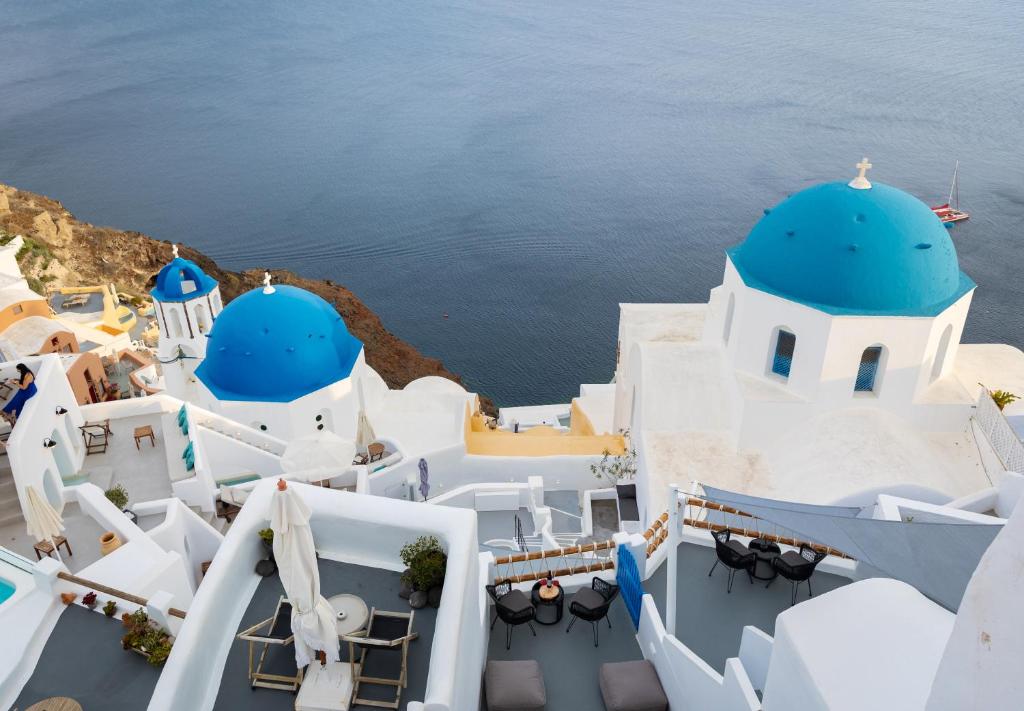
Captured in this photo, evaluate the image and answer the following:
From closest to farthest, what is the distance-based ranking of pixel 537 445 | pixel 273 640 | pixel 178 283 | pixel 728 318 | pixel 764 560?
pixel 273 640
pixel 764 560
pixel 728 318
pixel 537 445
pixel 178 283

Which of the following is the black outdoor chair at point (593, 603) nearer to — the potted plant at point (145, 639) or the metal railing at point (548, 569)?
the metal railing at point (548, 569)

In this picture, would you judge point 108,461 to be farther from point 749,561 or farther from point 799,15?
point 799,15

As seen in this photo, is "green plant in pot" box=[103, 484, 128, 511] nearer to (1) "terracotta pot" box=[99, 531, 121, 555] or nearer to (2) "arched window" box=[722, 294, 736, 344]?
(1) "terracotta pot" box=[99, 531, 121, 555]

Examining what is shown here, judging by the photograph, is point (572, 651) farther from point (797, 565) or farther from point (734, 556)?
point (797, 565)

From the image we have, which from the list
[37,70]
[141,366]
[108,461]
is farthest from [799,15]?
[108,461]

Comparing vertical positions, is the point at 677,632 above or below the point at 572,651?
above

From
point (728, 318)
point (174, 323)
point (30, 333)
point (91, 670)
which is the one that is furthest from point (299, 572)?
point (30, 333)
